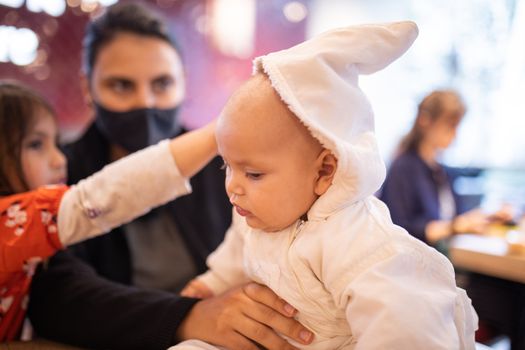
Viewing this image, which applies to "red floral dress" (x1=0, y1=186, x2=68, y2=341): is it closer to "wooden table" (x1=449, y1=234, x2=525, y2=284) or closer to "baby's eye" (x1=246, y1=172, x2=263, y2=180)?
"baby's eye" (x1=246, y1=172, x2=263, y2=180)

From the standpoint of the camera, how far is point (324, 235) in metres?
0.60

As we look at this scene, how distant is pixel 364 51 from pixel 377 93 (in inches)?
117


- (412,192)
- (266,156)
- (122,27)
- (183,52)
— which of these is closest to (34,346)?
(266,156)

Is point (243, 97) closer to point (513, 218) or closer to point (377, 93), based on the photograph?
point (513, 218)

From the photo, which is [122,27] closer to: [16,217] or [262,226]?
[16,217]

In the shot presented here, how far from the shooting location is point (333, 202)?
0.60 meters

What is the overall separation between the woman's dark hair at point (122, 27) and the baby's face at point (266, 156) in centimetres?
76

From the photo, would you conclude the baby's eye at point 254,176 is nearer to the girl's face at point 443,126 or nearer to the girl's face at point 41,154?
the girl's face at point 41,154

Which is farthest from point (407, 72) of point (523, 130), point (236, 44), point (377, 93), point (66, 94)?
point (66, 94)

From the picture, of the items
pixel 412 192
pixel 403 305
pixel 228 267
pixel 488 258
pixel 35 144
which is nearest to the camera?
pixel 403 305

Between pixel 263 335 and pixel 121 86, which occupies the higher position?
pixel 121 86

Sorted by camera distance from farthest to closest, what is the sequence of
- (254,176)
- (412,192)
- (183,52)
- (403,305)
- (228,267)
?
(412,192) < (183,52) < (228,267) < (254,176) < (403,305)

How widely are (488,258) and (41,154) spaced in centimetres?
144

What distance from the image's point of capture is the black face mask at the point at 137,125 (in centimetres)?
119
